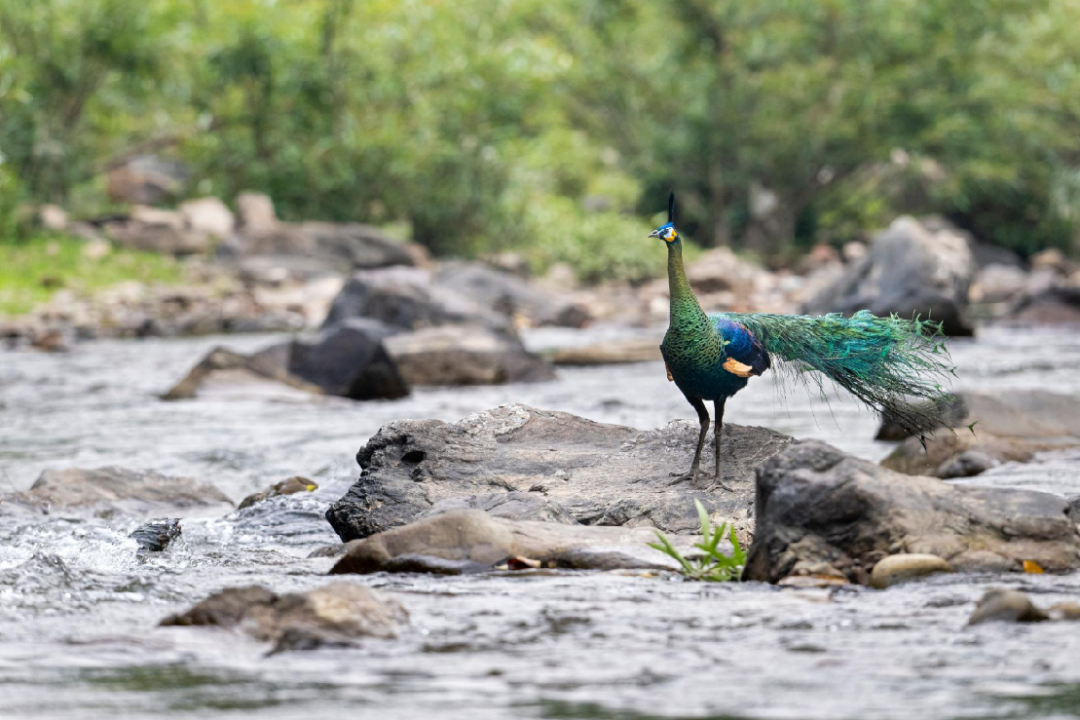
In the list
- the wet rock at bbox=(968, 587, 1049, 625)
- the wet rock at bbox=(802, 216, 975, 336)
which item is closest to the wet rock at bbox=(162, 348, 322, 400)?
the wet rock at bbox=(802, 216, 975, 336)

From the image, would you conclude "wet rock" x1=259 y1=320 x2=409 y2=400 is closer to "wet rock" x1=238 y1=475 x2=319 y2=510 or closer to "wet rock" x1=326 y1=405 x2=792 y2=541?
"wet rock" x1=238 y1=475 x2=319 y2=510

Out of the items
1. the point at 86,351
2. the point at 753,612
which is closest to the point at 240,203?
the point at 86,351

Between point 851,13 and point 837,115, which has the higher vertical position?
point 851,13

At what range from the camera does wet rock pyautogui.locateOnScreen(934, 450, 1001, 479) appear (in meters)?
9.23

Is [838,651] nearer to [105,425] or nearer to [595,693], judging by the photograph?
[595,693]

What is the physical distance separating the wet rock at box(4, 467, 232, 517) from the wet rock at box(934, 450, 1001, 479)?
4.46 m

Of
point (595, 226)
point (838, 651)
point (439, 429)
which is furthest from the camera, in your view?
point (595, 226)

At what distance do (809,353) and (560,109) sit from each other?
30.4m

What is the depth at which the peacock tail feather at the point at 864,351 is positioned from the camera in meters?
6.50

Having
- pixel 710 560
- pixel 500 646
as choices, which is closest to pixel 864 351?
pixel 710 560

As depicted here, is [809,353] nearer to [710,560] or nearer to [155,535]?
[710,560]

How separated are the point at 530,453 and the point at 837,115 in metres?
27.0

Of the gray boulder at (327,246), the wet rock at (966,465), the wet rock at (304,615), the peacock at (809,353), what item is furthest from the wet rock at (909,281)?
the wet rock at (304,615)

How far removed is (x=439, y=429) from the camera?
7.21 m
